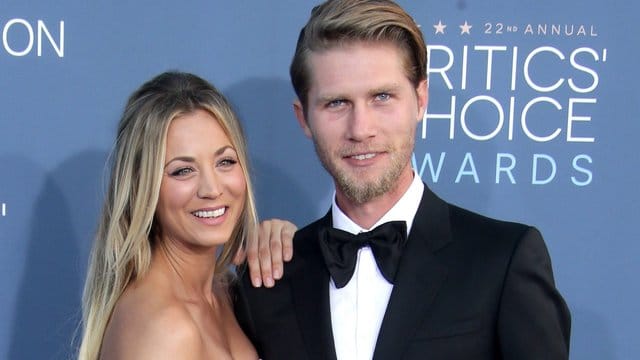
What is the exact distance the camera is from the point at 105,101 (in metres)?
2.59

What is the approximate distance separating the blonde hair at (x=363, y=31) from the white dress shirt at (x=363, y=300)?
277 millimetres

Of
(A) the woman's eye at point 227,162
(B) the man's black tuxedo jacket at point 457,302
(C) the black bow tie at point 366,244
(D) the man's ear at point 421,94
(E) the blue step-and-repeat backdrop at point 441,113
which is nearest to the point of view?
(B) the man's black tuxedo jacket at point 457,302

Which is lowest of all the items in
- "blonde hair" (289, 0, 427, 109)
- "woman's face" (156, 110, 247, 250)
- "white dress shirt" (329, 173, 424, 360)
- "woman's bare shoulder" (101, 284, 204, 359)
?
"woman's bare shoulder" (101, 284, 204, 359)

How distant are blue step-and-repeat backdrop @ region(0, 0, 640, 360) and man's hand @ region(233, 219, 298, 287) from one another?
0.56m

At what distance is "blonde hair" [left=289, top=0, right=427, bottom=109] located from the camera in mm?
1804

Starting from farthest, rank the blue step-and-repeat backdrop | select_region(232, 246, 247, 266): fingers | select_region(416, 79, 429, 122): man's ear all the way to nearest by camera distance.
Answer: the blue step-and-repeat backdrop → select_region(232, 246, 247, 266): fingers → select_region(416, 79, 429, 122): man's ear

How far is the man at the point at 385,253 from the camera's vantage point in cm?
163

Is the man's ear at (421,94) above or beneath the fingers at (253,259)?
above

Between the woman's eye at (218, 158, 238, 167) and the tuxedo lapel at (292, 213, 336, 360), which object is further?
the woman's eye at (218, 158, 238, 167)

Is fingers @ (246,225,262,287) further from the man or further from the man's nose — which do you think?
the man's nose

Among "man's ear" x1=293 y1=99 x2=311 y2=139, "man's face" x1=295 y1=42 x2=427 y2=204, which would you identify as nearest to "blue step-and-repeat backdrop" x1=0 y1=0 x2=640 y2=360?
"man's ear" x1=293 y1=99 x2=311 y2=139

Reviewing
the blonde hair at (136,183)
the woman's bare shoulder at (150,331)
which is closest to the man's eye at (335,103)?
the blonde hair at (136,183)

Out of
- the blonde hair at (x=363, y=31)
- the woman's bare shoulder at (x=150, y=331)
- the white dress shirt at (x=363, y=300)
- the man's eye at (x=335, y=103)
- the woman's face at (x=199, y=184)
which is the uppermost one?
the blonde hair at (x=363, y=31)

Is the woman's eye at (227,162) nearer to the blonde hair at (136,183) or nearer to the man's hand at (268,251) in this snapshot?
the blonde hair at (136,183)
